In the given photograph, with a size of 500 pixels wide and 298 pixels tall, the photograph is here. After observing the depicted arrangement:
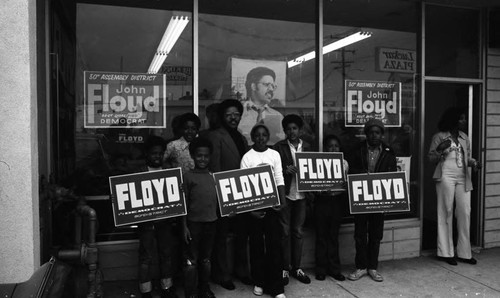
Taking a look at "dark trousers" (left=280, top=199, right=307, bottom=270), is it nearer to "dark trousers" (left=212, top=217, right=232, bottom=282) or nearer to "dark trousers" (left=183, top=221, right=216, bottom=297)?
"dark trousers" (left=212, top=217, right=232, bottom=282)

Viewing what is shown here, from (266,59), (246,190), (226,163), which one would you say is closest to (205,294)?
(246,190)

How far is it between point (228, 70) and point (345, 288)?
10.5 ft

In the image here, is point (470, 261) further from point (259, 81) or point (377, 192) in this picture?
point (259, 81)

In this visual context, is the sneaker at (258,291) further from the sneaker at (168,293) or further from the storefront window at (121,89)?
the storefront window at (121,89)

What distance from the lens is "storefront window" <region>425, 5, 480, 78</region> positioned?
6488 millimetres

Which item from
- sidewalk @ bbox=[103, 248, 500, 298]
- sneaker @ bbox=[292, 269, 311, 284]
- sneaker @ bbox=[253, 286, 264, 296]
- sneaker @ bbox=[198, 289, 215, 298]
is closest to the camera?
sneaker @ bbox=[198, 289, 215, 298]

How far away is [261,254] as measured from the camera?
4715 millimetres

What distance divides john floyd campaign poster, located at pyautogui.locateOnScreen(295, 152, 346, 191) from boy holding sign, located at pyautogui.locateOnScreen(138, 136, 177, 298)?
158 cm

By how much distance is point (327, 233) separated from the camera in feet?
17.2

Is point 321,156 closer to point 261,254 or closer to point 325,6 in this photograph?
point 261,254

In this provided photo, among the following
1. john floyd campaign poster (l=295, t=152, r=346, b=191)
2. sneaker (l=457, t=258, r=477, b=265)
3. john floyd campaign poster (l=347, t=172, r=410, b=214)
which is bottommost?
sneaker (l=457, t=258, r=477, b=265)

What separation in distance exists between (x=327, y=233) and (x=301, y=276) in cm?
62

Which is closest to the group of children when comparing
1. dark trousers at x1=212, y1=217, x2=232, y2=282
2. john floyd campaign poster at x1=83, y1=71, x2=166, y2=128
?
dark trousers at x1=212, y1=217, x2=232, y2=282

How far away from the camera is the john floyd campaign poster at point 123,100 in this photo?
17.0 feet
